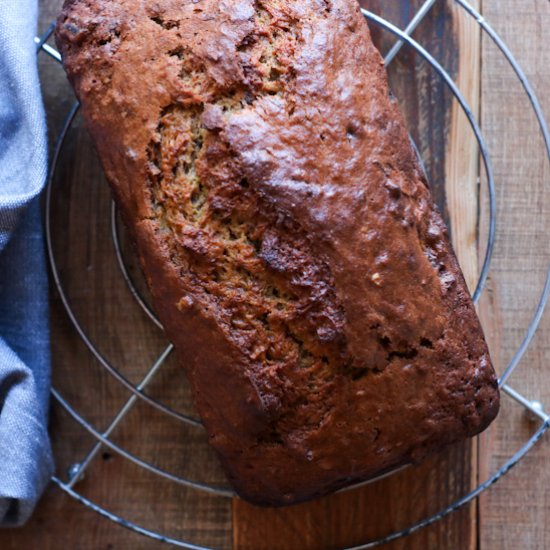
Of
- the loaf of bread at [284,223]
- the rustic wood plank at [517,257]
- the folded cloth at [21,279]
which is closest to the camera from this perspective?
the loaf of bread at [284,223]

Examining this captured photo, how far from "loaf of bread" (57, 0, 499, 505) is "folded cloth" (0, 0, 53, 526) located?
0.26m

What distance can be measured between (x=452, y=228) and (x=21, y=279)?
0.99 metres

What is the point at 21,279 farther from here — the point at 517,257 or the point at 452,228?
the point at 517,257

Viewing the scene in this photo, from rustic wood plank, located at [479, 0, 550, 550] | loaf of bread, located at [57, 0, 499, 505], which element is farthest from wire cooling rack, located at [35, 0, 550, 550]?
loaf of bread, located at [57, 0, 499, 505]

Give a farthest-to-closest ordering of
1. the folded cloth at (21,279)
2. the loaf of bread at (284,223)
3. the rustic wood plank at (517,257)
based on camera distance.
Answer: the rustic wood plank at (517,257), the folded cloth at (21,279), the loaf of bread at (284,223)

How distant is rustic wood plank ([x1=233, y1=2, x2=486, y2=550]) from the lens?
1.77 metres

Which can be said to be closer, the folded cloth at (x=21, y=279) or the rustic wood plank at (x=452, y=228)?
the folded cloth at (x=21, y=279)

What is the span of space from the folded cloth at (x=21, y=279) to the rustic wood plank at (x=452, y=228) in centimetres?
58

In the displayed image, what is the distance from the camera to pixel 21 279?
1.74 metres

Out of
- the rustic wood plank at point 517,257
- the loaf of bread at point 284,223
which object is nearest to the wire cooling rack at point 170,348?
the rustic wood plank at point 517,257

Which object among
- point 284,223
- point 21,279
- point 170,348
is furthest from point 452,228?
point 21,279

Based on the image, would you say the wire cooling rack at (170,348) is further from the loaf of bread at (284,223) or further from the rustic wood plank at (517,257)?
the loaf of bread at (284,223)

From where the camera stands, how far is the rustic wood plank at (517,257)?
1772mm

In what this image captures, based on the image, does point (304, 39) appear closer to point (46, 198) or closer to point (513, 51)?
point (513, 51)
